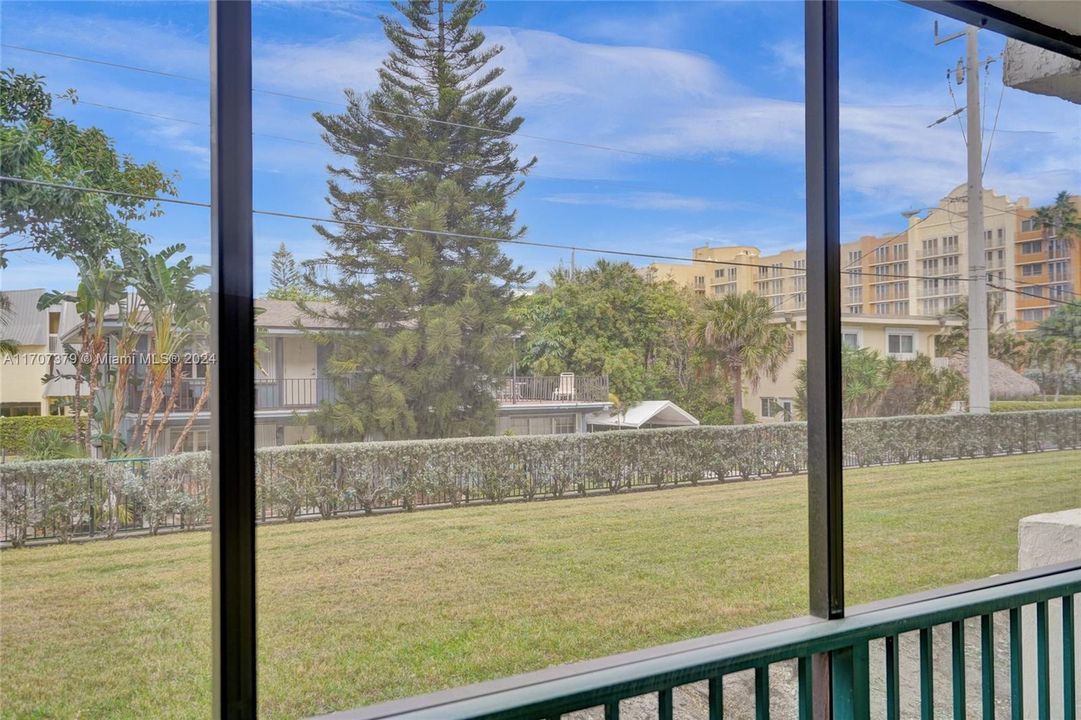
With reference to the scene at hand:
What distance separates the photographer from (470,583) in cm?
522

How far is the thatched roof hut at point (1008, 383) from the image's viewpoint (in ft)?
16.4

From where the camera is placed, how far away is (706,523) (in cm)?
584

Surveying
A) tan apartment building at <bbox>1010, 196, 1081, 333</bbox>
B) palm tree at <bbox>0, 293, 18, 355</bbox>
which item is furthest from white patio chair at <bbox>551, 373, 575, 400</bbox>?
palm tree at <bbox>0, 293, 18, 355</bbox>

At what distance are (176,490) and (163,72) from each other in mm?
2375

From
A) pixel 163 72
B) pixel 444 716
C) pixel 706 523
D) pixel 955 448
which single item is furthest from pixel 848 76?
pixel 444 716

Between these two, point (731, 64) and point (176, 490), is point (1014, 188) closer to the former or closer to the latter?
point (731, 64)

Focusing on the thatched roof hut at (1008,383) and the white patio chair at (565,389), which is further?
the white patio chair at (565,389)

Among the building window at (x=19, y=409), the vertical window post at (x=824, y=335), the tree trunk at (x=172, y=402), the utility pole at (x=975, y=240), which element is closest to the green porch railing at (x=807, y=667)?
the vertical window post at (x=824, y=335)

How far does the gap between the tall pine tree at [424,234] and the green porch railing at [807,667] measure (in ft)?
12.8

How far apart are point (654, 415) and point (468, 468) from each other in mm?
1517

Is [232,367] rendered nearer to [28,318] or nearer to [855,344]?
[28,318]

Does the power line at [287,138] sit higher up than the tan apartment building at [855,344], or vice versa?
the power line at [287,138]

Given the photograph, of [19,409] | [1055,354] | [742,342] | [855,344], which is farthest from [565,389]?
[19,409]

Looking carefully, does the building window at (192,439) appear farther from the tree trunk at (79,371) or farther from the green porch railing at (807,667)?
the green porch railing at (807,667)
